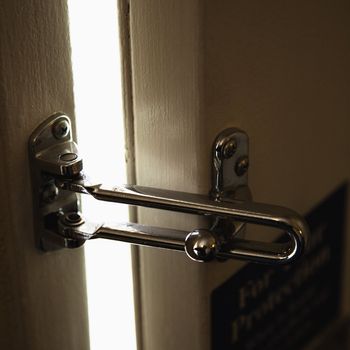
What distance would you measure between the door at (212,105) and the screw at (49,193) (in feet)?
0.25

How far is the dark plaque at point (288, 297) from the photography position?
2.27 ft

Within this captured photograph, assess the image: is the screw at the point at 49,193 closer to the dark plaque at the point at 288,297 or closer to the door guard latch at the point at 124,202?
the door guard latch at the point at 124,202

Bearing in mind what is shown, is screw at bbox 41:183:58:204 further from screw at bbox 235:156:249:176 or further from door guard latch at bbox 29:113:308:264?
screw at bbox 235:156:249:176

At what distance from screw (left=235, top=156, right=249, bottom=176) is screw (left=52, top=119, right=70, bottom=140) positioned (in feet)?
0.51

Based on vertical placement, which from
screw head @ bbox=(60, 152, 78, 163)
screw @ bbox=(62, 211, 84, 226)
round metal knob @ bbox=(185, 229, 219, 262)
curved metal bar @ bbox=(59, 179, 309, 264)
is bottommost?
round metal knob @ bbox=(185, 229, 219, 262)

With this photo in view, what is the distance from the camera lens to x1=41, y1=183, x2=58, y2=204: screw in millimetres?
530

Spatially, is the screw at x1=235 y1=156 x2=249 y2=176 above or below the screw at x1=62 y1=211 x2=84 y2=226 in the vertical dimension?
above

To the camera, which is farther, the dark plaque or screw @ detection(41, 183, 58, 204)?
the dark plaque

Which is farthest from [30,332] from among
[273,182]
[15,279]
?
[273,182]

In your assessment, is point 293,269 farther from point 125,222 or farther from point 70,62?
point 70,62

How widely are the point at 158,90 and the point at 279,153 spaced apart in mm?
187

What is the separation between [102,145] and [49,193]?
0.22 ft

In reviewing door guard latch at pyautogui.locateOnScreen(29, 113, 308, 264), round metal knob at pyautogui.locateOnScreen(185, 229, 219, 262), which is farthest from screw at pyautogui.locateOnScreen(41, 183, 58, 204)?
round metal knob at pyautogui.locateOnScreen(185, 229, 219, 262)

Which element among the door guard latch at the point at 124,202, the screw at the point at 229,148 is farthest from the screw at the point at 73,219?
the screw at the point at 229,148
